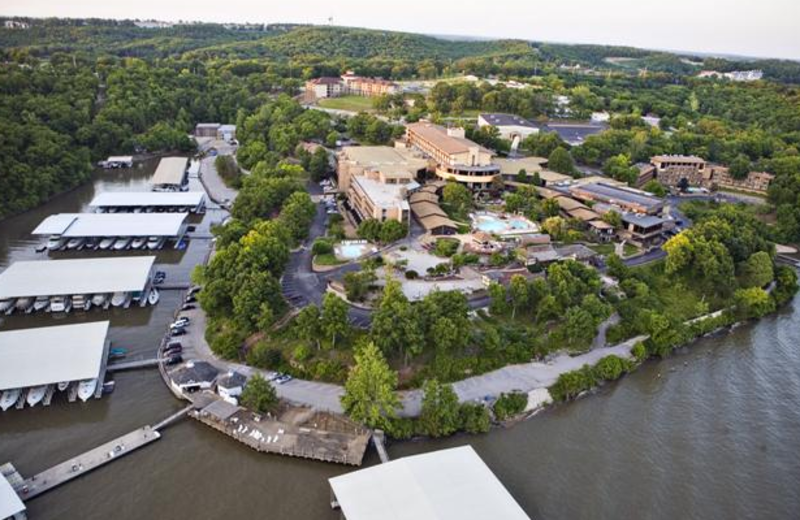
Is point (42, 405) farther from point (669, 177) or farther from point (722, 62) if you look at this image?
point (722, 62)

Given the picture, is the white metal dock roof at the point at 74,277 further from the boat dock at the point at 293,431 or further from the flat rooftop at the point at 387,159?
the flat rooftop at the point at 387,159

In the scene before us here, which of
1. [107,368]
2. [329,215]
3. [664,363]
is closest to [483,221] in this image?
[329,215]

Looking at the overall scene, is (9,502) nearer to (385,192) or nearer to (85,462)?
(85,462)

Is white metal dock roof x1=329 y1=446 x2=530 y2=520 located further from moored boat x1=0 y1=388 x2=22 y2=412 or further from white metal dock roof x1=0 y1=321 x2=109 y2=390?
moored boat x1=0 y1=388 x2=22 y2=412

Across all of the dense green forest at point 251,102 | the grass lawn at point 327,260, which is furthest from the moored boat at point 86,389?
the dense green forest at point 251,102

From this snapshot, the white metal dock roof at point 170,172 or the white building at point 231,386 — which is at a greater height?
the white metal dock roof at point 170,172

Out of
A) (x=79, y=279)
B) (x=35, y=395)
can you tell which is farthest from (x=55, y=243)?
(x=35, y=395)

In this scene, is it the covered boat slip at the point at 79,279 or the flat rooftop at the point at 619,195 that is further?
the flat rooftop at the point at 619,195
